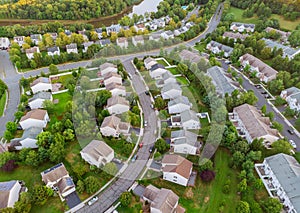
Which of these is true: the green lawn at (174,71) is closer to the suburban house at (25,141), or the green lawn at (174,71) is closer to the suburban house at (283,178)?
the suburban house at (283,178)

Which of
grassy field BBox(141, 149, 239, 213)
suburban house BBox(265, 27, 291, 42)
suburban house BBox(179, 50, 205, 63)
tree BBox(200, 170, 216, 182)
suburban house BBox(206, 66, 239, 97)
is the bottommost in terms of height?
grassy field BBox(141, 149, 239, 213)

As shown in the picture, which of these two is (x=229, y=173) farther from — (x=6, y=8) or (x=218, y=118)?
(x=6, y=8)

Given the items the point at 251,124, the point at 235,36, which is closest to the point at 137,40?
the point at 235,36

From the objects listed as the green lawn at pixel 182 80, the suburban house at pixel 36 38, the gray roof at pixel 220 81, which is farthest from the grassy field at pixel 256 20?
the suburban house at pixel 36 38

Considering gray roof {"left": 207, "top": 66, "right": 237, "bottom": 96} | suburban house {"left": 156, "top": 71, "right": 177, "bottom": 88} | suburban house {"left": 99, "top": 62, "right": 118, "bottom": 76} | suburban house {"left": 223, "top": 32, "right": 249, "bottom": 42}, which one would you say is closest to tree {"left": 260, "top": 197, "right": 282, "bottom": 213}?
gray roof {"left": 207, "top": 66, "right": 237, "bottom": 96}

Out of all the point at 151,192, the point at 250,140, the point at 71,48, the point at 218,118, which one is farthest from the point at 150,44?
the point at 151,192

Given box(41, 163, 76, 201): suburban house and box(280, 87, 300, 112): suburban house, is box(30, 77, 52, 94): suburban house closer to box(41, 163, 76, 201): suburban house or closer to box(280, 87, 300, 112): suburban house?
box(41, 163, 76, 201): suburban house
